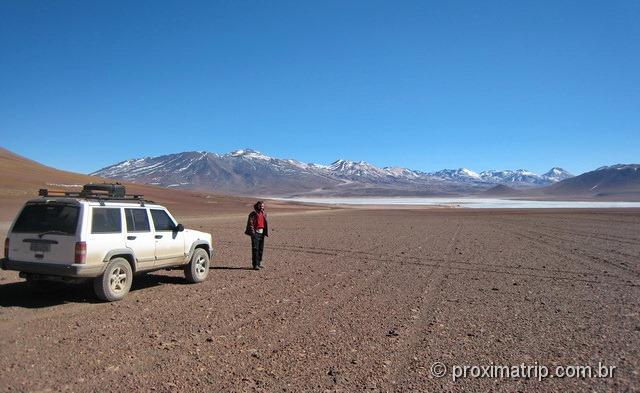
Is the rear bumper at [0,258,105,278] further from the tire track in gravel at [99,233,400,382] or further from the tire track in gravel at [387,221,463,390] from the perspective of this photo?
the tire track in gravel at [387,221,463,390]

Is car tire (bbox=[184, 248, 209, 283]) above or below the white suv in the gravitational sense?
below

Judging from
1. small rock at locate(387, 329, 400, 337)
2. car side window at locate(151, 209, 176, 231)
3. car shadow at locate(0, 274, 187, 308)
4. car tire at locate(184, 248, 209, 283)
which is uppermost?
car side window at locate(151, 209, 176, 231)

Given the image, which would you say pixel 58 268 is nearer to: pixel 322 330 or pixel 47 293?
pixel 47 293

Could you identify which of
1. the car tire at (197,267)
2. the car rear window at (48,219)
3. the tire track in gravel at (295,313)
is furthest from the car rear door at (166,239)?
the tire track in gravel at (295,313)

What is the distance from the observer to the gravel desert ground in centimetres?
539

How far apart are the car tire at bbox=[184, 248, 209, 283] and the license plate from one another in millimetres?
3089

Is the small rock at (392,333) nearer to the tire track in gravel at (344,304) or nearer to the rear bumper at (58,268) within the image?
the tire track in gravel at (344,304)

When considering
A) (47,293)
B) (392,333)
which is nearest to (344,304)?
(392,333)

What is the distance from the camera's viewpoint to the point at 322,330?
7219mm

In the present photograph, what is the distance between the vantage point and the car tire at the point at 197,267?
10.8 metres

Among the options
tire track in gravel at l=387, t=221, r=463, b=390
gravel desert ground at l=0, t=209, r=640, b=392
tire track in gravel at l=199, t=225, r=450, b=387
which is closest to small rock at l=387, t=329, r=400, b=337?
gravel desert ground at l=0, t=209, r=640, b=392

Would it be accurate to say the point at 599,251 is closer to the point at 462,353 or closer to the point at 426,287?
the point at 426,287

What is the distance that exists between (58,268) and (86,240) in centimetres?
59

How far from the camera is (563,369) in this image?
18.9ft
